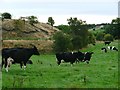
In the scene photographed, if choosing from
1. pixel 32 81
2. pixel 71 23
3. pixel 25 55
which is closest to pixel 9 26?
pixel 71 23

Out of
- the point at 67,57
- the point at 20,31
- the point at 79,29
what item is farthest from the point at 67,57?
the point at 20,31

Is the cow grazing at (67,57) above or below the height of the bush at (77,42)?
above

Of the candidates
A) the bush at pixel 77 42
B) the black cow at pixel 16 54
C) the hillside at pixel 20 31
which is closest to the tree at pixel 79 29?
the bush at pixel 77 42

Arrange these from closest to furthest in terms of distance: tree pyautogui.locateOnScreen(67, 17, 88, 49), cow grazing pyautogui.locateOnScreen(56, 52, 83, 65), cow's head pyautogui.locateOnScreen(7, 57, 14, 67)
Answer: cow's head pyautogui.locateOnScreen(7, 57, 14, 67), cow grazing pyautogui.locateOnScreen(56, 52, 83, 65), tree pyautogui.locateOnScreen(67, 17, 88, 49)

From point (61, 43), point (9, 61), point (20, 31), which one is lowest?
point (61, 43)

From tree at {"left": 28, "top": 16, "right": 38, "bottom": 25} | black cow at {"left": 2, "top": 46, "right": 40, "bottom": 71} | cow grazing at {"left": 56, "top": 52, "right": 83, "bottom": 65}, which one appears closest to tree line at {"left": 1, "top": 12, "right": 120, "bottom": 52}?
tree at {"left": 28, "top": 16, "right": 38, "bottom": 25}

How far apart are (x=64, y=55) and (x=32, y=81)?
57.4 feet

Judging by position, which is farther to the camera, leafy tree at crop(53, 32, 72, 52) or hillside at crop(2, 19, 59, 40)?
hillside at crop(2, 19, 59, 40)

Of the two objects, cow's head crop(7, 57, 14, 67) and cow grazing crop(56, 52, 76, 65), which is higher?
cow's head crop(7, 57, 14, 67)

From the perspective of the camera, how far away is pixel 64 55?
38031 mm

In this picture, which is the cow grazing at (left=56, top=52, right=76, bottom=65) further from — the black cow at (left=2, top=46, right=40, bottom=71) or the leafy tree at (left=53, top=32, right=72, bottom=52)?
the leafy tree at (left=53, top=32, right=72, bottom=52)

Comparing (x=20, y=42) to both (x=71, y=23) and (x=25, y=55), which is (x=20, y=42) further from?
(x=25, y=55)

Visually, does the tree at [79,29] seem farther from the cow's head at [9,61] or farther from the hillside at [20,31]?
the cow's head at [9,61]

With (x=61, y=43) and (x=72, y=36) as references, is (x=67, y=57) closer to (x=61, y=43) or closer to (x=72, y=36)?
(x=61, y=43)
